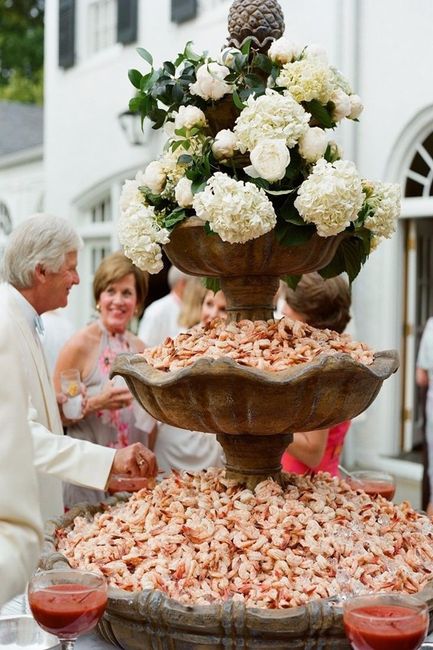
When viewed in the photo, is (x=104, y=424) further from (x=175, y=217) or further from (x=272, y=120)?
(x=272, y=120)

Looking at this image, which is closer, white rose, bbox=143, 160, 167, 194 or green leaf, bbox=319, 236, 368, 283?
white rose, bbox=143, 160, 167, 194

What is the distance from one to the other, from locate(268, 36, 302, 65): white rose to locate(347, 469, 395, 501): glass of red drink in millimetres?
1335

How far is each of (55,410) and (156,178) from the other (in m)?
1.24

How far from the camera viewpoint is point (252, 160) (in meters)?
2.28

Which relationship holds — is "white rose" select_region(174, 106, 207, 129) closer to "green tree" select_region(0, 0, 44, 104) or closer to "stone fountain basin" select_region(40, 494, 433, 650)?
"stone fountain basin" select_region(40, 494, 433, 650)

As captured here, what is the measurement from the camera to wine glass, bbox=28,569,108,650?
1.97 m

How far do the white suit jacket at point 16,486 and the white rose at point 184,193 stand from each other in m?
0.94

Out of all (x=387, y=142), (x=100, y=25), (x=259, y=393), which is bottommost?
(x=259, y=393)

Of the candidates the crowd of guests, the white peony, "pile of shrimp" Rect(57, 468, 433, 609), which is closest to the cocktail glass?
the crowd of guests

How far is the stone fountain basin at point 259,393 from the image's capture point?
2.20m

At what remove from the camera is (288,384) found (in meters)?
2.19

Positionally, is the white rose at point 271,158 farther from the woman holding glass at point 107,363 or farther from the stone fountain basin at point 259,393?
the woman holding glass at point 107,363

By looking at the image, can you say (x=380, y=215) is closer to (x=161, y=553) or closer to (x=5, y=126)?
(x=161, y=553)

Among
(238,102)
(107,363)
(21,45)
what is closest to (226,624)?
(238,102)
